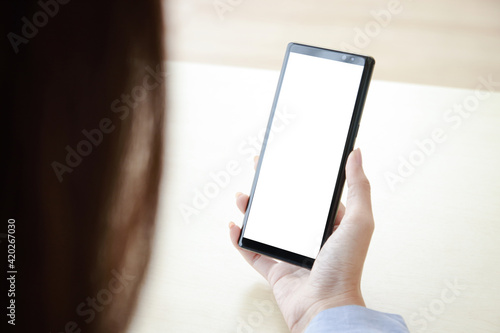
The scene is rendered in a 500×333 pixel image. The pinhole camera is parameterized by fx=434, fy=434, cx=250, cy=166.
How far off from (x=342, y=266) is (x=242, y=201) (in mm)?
151

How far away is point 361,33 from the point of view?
63cm

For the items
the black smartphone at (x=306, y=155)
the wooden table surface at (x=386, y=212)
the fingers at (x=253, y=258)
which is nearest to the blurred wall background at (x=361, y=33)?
the wooden table surface at (x=386, y=212)

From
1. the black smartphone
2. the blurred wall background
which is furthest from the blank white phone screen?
the blurred wall background

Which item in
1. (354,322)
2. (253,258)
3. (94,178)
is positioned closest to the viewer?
(354,322)

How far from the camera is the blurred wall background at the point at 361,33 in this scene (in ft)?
1.96

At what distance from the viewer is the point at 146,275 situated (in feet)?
1.80

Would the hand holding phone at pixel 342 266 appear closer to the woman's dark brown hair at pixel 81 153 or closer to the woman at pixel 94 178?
the woman at pixel 94 178

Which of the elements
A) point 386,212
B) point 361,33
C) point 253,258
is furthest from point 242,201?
point 361,33

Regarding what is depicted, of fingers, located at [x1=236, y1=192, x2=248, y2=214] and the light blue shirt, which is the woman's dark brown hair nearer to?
fingers, located at [x1=236, y1=192, x2=248, y2=214]

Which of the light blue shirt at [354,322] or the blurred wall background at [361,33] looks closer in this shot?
the light blue shirt at [354,322]

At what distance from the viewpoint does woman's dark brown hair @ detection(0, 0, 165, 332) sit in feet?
1.86

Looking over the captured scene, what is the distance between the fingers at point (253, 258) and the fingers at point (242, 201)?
0.09 feet

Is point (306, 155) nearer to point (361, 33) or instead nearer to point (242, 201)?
point (242, 201)

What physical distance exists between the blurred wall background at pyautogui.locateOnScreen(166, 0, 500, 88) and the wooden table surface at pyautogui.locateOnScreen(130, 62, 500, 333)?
3 centimetres
